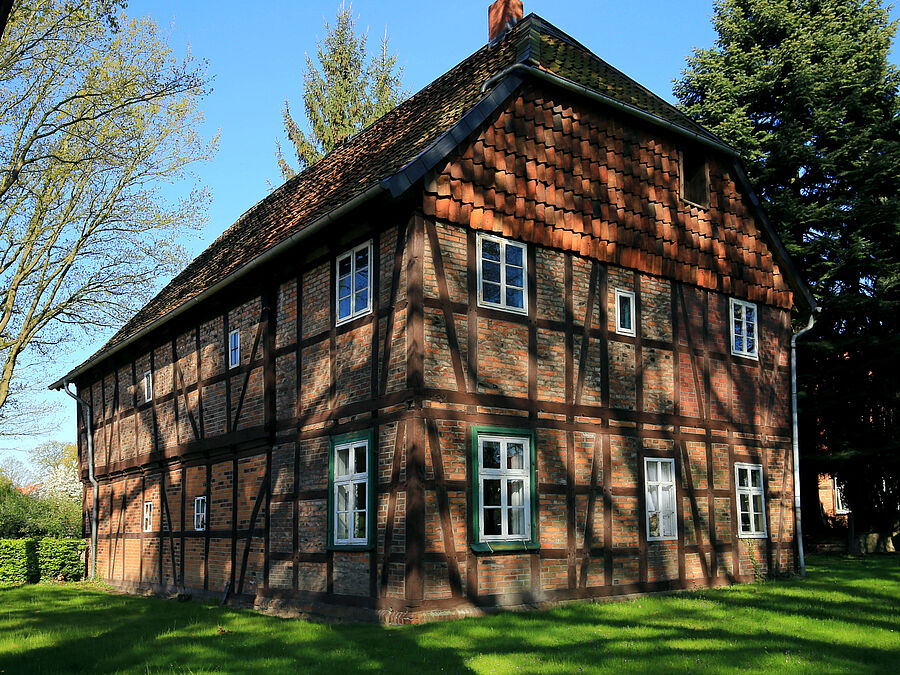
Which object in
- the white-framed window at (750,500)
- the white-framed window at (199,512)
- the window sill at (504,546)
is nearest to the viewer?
the window sill at (504,546)

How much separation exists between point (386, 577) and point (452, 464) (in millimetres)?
1616

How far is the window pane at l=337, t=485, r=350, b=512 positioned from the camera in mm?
12102

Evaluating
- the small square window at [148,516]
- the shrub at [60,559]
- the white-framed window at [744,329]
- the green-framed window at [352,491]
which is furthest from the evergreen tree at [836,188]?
the shrub at [60,559]

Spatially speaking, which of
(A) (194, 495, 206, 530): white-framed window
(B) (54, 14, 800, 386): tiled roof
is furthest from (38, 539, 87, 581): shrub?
(A) (194, 495, 206, 530): white-framed window

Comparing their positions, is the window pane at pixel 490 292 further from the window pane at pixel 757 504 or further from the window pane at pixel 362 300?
the window pane at pixel 757 504

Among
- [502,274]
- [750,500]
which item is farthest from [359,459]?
[750,500]

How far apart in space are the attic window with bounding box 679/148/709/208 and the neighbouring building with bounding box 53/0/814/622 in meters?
0.04

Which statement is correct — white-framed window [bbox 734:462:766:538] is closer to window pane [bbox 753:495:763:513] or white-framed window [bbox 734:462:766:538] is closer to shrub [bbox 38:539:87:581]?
window pane [bbox 753:495:763:513]

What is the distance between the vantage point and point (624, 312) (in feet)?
46.0

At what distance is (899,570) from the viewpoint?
1639cm

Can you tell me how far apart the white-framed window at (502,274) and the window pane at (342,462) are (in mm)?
2838

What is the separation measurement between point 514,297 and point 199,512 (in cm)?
839

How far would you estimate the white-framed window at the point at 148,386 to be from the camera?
2008 centimetres

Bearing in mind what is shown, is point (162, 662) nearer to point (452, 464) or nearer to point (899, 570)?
point (452, 464)
